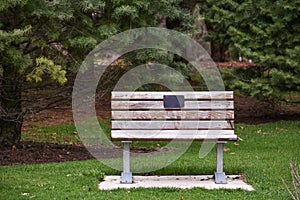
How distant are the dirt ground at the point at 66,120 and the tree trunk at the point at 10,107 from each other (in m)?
0.20

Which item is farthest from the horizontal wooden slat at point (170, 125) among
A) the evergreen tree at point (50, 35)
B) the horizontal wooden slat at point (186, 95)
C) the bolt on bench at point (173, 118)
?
the evergreen tree at point (50, 35)

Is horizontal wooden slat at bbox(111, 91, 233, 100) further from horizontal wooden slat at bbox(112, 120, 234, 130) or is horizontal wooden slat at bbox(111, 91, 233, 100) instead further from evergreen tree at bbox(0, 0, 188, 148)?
evergreen tree at bbox(0, 0, 188, 148)

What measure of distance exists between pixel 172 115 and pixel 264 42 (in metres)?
7.17

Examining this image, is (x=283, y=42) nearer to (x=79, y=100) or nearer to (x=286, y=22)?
(x=286, y=22)

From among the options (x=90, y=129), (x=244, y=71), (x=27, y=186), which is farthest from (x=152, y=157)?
(x=244, y=71)

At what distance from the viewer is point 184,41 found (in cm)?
1190

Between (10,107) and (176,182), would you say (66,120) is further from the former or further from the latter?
(176,182)

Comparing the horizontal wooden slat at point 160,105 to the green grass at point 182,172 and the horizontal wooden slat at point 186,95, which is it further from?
the green grass at point 182,172

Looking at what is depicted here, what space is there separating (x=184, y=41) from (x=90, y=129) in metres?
2.74

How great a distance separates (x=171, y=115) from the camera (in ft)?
22.9

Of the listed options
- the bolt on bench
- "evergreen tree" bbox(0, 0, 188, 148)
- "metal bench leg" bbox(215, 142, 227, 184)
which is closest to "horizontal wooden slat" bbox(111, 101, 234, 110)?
the bolt on bench

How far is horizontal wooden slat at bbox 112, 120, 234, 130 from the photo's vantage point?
22.6 ft

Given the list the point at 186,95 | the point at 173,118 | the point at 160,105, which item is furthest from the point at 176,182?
the point at 186,95

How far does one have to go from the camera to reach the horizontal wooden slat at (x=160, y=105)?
6.98 metres
